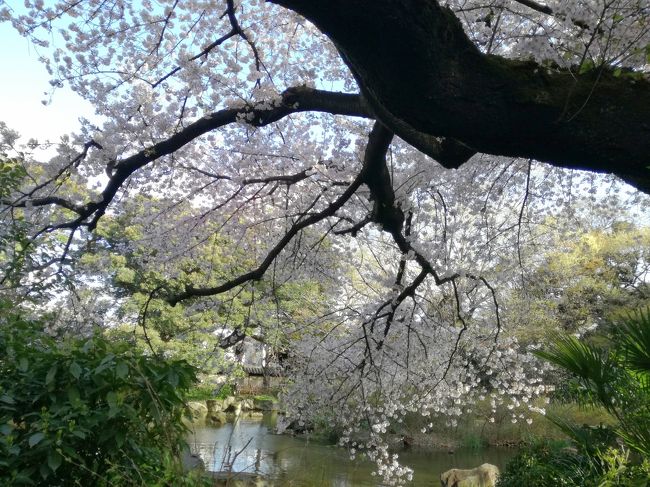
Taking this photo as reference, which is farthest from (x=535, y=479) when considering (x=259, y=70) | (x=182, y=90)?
(x=182, y=90)

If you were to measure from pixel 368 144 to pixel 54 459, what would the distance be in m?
2.73

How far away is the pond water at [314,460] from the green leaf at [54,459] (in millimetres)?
5568

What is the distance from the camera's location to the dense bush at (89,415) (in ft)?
5.67

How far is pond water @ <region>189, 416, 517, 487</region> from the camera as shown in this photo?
8133 millimetres

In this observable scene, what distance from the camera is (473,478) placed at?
7.74 meters

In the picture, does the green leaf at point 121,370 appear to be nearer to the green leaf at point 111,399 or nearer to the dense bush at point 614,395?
the green leaf at point 111,399

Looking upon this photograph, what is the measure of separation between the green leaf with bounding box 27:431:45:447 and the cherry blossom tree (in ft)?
5.25

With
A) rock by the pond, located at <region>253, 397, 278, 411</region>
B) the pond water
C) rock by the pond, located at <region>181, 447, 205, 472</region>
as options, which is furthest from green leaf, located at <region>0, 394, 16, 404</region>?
rock by the pond, located at <region>253, 397, 278, 411</region>

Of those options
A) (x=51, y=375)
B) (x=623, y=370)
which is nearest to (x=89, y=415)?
(x=51, y=375)

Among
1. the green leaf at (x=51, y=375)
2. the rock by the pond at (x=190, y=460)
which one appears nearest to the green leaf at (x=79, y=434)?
the green leaf at (x=51, y=375)

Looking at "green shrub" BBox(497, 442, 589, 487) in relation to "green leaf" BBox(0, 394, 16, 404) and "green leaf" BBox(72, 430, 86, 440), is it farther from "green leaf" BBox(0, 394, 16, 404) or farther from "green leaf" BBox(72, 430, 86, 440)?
"green leaf" BBox(0, 394, 16, 404)

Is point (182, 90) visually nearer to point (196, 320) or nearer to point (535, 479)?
point (535, 479)

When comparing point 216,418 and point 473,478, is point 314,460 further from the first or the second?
point 216,418

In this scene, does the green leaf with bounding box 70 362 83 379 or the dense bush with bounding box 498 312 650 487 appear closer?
the green leaf with bounding box 70 362 83 379
